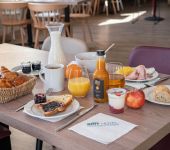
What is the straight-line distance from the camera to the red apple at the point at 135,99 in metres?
1.32

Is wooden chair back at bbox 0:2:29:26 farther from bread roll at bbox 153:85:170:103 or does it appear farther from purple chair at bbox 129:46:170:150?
bread roll at bbox 153:85:170:103

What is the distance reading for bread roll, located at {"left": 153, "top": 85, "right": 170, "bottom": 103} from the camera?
1.39 m

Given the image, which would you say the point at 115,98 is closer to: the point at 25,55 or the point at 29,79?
A: the point at 29,79

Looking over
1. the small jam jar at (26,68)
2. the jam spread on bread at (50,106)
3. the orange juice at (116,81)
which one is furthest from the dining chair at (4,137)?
the orange juice at (116,81)

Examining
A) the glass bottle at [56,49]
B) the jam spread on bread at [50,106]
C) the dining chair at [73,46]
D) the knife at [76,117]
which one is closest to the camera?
the knife at [76,117]

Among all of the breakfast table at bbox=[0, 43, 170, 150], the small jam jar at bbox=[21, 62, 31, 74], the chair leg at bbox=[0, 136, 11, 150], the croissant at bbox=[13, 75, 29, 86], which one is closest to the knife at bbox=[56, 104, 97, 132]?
the breakfast table at bbox=[0, 43, 170, 150]

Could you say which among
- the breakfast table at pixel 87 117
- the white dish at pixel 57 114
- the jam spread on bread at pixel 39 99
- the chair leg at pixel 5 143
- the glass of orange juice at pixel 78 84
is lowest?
the chair leg at pixel 5 143

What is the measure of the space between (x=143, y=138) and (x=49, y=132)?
32 centimetres

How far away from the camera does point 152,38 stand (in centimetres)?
608

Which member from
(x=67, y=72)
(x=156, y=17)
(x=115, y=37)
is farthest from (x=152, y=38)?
(x=67, y=72)

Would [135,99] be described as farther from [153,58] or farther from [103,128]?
[153,58]

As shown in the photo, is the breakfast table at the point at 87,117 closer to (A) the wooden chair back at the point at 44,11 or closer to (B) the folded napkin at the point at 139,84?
(B) the folded napkin at the point at 139,84

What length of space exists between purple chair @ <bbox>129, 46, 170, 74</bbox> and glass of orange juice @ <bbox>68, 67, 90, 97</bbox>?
69cm

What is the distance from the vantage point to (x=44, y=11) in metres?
4.63
